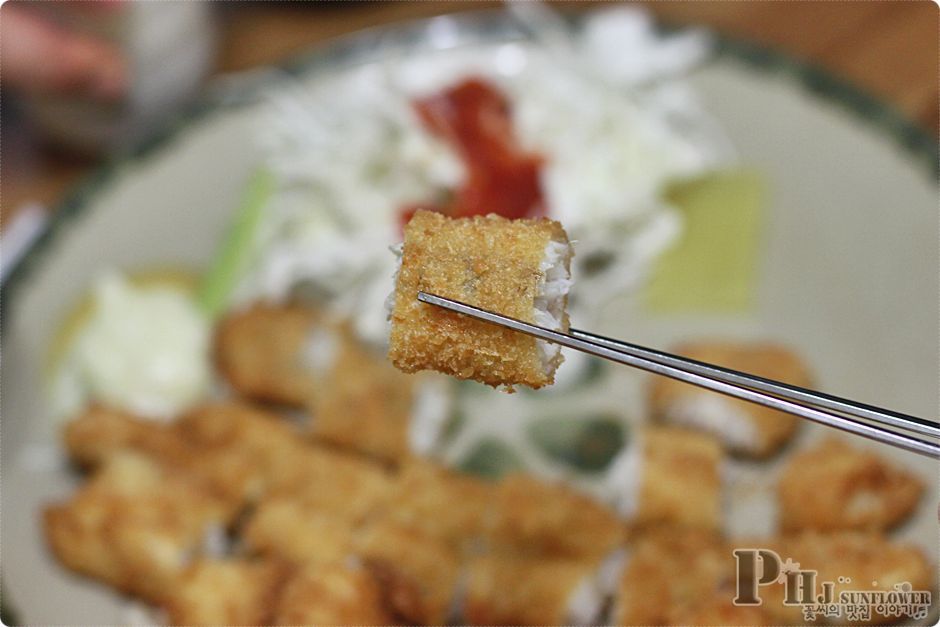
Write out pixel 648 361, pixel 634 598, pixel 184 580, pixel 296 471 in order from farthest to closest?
pixel 296 471 < pixel 184 580 < pixel 634 598 < pixel 648 361

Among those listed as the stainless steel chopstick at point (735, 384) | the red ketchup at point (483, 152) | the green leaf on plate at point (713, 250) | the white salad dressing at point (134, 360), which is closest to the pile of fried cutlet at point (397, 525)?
the white salad dressing at point (134, 360)

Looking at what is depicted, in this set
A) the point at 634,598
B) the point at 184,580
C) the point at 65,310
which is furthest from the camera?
the point at 65,310

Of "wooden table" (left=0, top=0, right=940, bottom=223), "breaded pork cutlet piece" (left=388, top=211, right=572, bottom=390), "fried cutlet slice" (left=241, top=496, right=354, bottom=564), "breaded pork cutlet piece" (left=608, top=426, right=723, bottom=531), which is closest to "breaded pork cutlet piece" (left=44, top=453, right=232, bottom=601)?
"fried cutlet slice" (left=241, top=496, right=354, bottom=564)

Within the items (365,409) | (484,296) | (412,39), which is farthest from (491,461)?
(412,39)

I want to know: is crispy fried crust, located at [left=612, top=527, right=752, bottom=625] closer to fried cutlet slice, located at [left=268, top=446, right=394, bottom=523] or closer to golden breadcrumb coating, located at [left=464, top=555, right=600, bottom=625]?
golden breadcrumb coating, located at [left=464, top=555, right=600, bottom=625]

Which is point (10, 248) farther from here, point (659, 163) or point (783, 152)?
point (783, 152)

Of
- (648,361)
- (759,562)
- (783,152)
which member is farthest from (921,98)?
(648,361)

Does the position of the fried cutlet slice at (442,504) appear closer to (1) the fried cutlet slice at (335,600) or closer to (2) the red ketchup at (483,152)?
(1) the fried cutlet slice at (335,600)

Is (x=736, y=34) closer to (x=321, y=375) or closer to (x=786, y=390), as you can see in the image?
(x=321, y=375)
